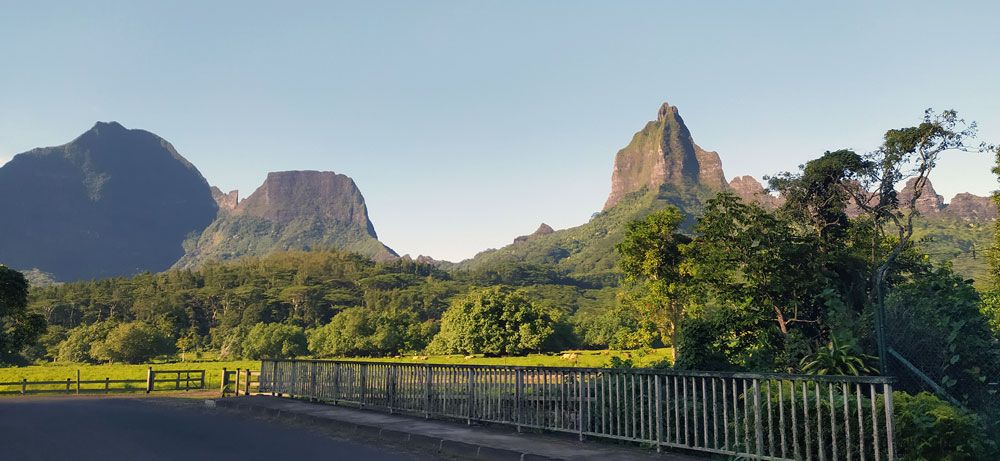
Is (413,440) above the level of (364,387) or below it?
below

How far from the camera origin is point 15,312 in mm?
34031

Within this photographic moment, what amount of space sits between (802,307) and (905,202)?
4.30 m

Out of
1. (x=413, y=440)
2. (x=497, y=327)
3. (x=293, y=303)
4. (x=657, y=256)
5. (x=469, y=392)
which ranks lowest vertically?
(x=497, y=327)

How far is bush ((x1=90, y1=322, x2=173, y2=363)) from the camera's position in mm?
80000

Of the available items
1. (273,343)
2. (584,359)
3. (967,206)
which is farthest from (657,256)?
(967,206)

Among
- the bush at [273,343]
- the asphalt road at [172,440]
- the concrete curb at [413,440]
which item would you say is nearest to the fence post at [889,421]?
the concrete curb at [413,440]

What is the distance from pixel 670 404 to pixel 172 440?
9.01 meters

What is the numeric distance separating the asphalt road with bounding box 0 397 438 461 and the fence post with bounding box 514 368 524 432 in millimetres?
2188

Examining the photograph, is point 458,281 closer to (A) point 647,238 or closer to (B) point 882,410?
(A) point 647,238

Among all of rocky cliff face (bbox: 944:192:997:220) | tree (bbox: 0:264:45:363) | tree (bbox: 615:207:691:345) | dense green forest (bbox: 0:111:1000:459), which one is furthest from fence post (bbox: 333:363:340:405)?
rocky cliff face (bbox: 944:192:997:220)

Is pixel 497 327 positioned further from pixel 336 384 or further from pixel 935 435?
pixel 935 435

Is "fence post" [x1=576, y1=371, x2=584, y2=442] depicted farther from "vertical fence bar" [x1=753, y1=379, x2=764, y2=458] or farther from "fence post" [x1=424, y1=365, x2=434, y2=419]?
"fence post" [x1=424, y1=365, x2=434, y2=419]

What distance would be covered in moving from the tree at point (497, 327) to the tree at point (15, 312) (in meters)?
55.9

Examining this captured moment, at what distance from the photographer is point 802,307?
18.3 meters
